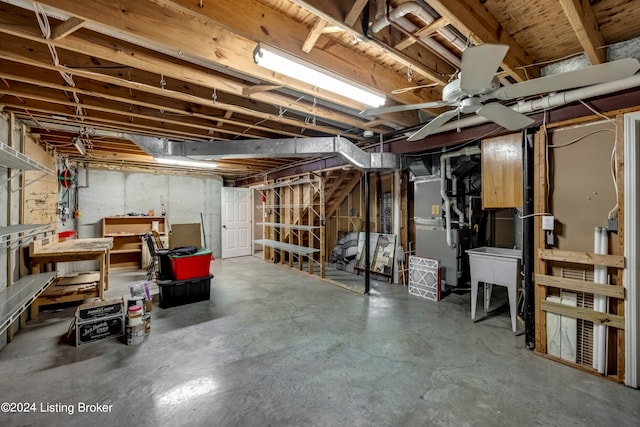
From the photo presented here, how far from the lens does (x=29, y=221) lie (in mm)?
3557

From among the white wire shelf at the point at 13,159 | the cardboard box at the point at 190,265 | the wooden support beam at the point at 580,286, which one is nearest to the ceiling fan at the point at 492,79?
the wooden support beam at the point at 580,286

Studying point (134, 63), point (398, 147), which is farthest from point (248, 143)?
point (398, 147)

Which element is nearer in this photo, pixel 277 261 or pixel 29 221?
pixel 29 221

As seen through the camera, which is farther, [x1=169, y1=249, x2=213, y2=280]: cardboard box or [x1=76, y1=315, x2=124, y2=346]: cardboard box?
[x1=169, y1=249, x2=213, y2=280]: cardboard box

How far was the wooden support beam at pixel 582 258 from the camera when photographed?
2.22 metres

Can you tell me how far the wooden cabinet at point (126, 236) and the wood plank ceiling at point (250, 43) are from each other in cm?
385

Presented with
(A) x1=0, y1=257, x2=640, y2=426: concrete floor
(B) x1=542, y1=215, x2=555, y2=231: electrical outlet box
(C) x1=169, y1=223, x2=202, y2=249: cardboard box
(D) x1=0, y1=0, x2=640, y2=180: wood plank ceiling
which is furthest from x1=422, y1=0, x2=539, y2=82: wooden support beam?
(C) x1=169, y1=223, x2=202, y2=249: cardboard box

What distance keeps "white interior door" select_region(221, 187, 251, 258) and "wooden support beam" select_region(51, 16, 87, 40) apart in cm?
645

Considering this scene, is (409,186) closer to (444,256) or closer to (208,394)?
(444,256)

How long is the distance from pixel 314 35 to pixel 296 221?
477 centimetres

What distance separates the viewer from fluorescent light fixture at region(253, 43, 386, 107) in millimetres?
1766

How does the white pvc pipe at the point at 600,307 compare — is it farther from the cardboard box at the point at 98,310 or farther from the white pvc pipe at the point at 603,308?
the cardboard box at the point at 98,310

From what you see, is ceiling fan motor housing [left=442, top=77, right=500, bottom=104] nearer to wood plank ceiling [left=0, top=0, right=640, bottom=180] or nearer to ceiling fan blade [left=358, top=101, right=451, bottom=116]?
ceiling fan blade [left=358, top=101, right=451, bottom=116]

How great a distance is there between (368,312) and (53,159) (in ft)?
20.3
